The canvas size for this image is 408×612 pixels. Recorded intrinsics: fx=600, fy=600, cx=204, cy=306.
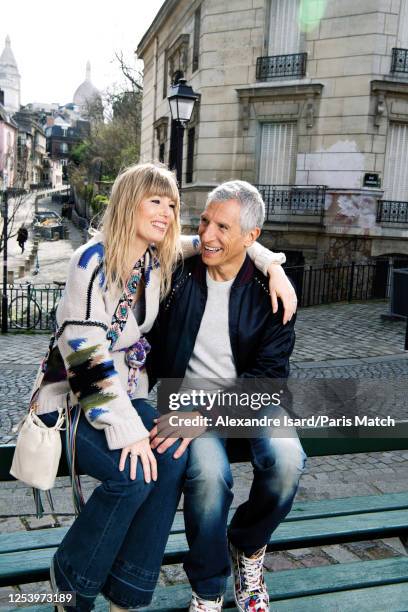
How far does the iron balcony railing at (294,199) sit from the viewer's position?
56.7ft

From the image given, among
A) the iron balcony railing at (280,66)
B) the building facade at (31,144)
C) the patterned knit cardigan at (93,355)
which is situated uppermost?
the building facade at (31,144)

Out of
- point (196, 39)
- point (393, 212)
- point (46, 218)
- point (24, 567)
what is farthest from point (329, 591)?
point (46, 218)

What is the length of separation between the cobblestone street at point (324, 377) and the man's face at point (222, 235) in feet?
5.25

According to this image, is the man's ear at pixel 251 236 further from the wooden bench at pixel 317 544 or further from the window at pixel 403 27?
the window at pixel 403 27

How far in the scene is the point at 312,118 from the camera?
17.2 m

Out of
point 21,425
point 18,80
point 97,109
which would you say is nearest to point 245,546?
point 21,425

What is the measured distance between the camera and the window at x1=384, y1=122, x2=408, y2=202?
16953mm

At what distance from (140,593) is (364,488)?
11.1 ft

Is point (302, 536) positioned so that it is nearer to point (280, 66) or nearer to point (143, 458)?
point (143, 458)

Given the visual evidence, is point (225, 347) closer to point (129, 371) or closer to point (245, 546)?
point (129, 371)

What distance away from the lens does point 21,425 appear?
7.50ft

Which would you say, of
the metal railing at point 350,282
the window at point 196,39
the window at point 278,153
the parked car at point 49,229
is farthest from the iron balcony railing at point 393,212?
the parked car at point 49,229

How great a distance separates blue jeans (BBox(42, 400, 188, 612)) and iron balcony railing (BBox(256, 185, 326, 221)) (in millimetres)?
15758

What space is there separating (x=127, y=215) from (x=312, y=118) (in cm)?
1590
